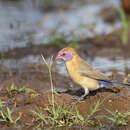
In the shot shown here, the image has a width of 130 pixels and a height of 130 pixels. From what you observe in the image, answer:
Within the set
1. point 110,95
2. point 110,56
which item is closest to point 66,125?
point 110,95

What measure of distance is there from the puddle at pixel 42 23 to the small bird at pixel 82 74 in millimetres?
3816

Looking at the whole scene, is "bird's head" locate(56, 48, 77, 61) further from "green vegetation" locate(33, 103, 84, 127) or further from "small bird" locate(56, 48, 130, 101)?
"green vegetation" locate(33, 103, 84, 127)

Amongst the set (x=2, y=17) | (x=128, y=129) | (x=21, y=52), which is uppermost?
(x=2, y=17)

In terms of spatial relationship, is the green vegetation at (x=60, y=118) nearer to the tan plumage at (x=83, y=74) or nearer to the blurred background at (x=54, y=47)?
the blurred background at (x=54, y=47)

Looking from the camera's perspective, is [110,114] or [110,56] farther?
[110,56]

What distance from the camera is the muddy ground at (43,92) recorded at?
187 inches

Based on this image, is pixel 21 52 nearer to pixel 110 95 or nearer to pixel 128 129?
pixel 110 95

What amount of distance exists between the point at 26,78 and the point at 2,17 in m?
6.95

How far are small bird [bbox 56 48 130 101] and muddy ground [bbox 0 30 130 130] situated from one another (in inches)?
8.0

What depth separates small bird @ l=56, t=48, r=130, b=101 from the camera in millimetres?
5027

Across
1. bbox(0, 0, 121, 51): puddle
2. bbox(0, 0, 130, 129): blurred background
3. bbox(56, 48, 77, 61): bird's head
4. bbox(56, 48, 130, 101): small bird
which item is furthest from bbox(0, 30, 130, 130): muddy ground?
bbox(0, 0, 121, 51): puddle

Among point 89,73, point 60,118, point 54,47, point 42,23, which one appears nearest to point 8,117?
point 60,118

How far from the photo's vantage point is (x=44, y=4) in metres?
15.4

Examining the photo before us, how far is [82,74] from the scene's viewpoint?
5.04 metres
